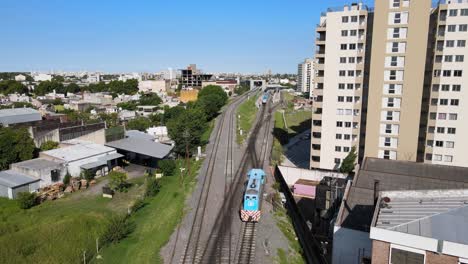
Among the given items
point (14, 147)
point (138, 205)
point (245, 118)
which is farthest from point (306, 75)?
point (138, 205)

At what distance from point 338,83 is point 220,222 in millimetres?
23986

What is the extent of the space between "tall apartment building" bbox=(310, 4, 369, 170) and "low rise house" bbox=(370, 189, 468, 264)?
26.2 metres

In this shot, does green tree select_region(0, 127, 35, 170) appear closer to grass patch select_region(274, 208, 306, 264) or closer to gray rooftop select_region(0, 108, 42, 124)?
gray rooftop select_region(0, 108, 42, 124)

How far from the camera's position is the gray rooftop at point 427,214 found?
13.3 m

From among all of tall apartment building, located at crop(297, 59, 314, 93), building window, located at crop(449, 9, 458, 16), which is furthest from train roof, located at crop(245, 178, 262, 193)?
tall apartment building, located at crop(297, 59, 314, 93)

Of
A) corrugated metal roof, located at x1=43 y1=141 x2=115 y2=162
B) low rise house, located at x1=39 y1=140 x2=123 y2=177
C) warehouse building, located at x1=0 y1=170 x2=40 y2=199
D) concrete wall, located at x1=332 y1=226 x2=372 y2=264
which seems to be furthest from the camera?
corrugated metal roof, located at x1=43 y1=141 x2=115 y2=162

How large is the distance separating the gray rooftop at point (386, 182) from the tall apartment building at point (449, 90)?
6.36 meters

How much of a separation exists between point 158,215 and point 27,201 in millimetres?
13320

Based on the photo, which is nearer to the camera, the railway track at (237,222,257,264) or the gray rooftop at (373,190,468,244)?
the gray rooftop at (373,190,468,244)

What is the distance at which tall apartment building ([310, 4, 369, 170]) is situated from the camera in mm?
40156

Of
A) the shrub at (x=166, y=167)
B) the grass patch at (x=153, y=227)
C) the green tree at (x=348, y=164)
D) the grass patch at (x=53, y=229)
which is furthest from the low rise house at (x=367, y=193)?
the shrub at (x=166, y=167)

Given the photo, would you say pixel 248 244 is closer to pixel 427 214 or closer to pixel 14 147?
pixel 427 214

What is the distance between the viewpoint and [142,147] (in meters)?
47.5

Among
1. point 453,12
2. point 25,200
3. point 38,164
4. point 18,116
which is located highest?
point 453,12
